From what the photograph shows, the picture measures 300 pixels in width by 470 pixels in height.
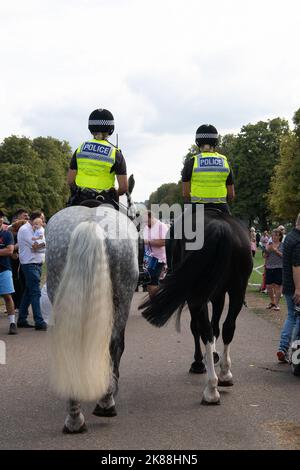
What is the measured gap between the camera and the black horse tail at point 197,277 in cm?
666

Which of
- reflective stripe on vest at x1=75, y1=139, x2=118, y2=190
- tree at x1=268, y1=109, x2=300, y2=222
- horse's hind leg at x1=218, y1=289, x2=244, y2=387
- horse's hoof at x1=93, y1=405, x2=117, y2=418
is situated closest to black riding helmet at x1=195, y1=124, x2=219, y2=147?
reflective stripe on vest at x1=75, y1=139, x2=118, y2=190

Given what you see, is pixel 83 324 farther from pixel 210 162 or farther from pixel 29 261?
pixel 29 261

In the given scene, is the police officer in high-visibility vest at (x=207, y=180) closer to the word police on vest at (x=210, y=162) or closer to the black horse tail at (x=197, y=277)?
the word police on vest at (x=210, y=162)

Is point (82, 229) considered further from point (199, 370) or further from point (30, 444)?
point (199, 370)

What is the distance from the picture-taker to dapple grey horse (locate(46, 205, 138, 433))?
222 inches

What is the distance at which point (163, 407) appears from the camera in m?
6.80

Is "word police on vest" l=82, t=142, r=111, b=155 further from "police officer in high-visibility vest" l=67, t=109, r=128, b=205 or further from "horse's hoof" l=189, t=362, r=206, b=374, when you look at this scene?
"horse's hoof" l=189, t=362, r=206, b=374

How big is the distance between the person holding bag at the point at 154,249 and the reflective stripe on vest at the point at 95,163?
22.4 ft

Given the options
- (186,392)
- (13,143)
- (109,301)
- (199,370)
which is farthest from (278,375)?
(13,143)

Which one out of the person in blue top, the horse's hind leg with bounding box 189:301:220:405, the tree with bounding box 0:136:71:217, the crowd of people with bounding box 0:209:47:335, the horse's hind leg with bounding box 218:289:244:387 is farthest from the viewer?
the tree with bounding box 0:136:71:217

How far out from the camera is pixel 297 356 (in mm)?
8469

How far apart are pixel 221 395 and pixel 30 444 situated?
2.41 metres

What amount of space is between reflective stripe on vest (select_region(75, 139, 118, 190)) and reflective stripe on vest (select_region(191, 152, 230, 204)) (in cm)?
127
